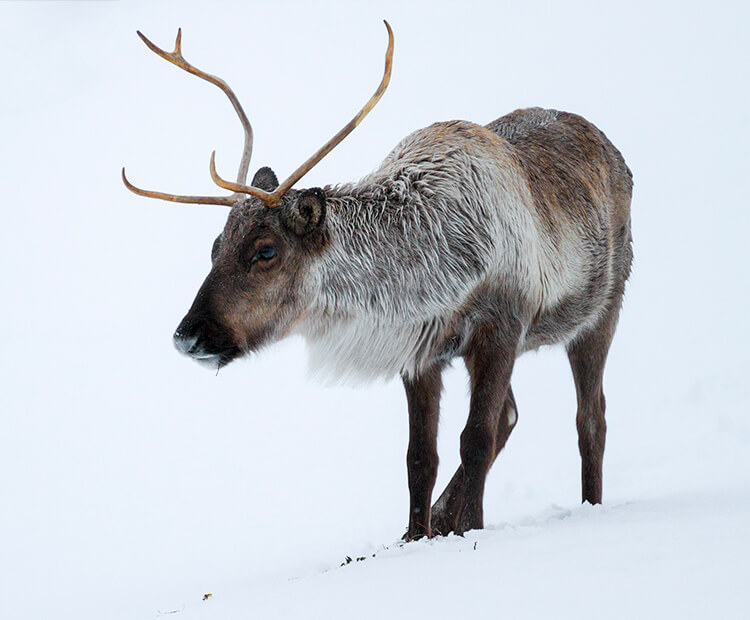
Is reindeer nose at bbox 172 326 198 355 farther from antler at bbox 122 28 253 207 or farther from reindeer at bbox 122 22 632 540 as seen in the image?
antler at bbox 122 28 253 207

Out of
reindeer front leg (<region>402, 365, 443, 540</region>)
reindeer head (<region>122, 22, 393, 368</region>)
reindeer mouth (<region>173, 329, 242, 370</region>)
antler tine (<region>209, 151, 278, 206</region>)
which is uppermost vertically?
antler tine (<region>209, 151, 278, 206</region>)

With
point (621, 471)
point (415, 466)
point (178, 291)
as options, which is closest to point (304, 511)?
point (621, 471)

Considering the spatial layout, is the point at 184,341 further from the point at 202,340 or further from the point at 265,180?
the point at 265,180

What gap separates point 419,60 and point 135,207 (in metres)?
9.03

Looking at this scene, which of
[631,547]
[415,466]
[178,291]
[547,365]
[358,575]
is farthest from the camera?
[178,291]

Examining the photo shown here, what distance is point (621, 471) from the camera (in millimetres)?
8844

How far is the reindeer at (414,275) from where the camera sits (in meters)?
5.29

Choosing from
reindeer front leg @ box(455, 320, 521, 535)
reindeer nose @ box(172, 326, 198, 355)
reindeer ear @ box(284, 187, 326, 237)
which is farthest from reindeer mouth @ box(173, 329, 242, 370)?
reindeer front leg @ box(455, 320, 521, 535)

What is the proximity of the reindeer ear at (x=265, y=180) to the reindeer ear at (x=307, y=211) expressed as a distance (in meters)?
0.57

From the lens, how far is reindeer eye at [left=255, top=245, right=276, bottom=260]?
5285mm

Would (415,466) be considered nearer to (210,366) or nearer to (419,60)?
(210,366)

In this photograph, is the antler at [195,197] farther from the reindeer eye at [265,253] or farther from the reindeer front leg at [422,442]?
the reindeer front leg at [422,442]

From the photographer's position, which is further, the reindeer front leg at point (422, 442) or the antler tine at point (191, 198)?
the reindeer front leg at point (422, 442)

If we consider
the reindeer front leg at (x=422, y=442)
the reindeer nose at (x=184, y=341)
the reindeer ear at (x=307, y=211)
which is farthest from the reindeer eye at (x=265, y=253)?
the reindeer front leg at (x=422, y=442)
